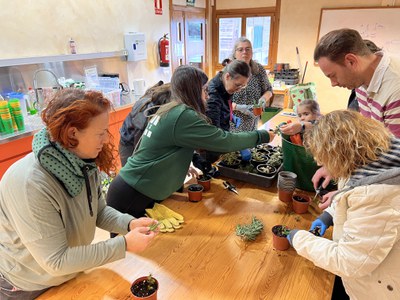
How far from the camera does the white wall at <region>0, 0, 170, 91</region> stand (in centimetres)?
284

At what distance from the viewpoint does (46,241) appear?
3.01 feet

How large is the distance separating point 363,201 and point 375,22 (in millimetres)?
4913

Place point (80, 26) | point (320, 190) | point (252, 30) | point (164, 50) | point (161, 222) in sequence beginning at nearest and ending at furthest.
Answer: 1. point (161, 222)
2. point (320, 190)
3. point (80, 26)
4. point (164, 50)
5. point (252, 30)

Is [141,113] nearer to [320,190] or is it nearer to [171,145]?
[171,145]

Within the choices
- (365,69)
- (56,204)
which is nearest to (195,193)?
(56,204)

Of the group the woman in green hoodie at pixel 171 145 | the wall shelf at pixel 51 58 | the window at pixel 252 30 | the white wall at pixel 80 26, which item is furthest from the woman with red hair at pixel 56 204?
the window at pixel 252 30

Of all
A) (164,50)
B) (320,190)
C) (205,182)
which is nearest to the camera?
(320,190)

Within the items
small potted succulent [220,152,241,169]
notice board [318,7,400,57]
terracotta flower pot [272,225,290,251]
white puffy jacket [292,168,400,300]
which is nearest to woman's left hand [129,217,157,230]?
terracotta flower pot [272,225,290,251]

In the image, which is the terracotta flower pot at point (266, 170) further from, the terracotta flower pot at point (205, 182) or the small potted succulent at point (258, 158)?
the terracotta flower pot at point (205, 182)

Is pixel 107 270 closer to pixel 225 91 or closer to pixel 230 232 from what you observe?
Answer: pixel 230 232

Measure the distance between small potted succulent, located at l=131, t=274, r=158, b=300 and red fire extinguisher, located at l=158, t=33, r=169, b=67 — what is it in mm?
4124

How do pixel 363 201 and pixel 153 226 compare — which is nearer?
pixel 363 201

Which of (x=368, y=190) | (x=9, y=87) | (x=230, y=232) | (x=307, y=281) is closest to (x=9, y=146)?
(x=9, y=87)

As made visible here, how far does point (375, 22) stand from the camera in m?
4.70
